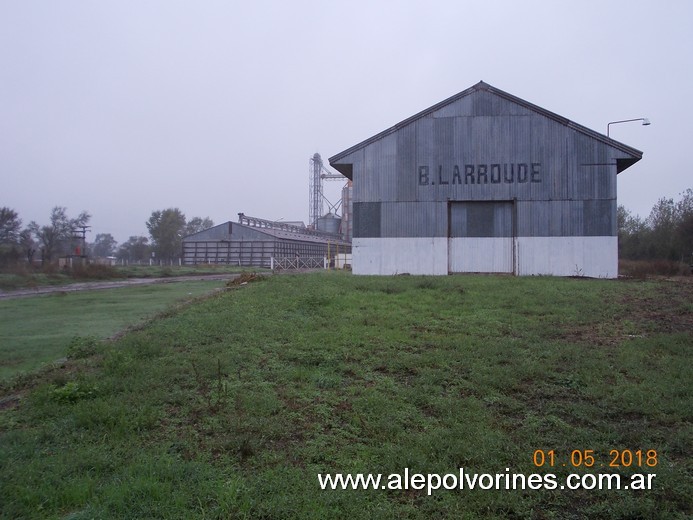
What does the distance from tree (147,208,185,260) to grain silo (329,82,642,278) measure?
63.2 metres

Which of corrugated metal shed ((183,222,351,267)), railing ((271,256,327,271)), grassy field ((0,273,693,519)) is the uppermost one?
corrugated metal shed ((183,222,351,267))

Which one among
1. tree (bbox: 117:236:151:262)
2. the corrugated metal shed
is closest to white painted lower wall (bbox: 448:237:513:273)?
the corrugated metal shed

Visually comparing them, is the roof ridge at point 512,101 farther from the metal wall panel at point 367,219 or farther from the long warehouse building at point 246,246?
the long warehouse building at point 246,246

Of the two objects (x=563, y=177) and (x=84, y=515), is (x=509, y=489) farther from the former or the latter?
(x=563, y=177)

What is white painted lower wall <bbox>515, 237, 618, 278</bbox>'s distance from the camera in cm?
2022

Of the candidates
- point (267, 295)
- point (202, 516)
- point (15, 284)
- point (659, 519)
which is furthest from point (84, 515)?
point (15, 284)

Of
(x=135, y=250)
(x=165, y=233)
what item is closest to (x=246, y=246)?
(x=165, y=233)

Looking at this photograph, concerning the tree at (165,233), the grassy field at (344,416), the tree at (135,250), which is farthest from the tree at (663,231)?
the tree at (135,250)

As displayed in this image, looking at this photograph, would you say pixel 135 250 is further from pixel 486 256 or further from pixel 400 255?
pixel 486 256

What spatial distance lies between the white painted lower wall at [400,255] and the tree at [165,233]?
62.6 m

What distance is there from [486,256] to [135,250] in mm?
76647

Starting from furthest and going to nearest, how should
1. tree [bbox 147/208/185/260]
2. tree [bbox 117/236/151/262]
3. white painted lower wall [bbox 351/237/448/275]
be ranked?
1. tree [bbox 117/236/151/262]
2. tree [bbox 147/208/185/260]
3. white painted lower wall [bbox 351/237/448/275]

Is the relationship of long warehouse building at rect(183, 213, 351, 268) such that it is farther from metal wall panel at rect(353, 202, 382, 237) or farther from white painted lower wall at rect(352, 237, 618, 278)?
white painted lower wall at rect(352, 237, 618, 278)

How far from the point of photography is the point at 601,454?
191 inches
